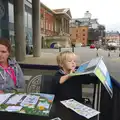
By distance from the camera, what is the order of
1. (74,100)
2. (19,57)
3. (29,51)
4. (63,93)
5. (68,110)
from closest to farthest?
(68,110) → (74,100) → (63,93) → (19,57) → (29,51)

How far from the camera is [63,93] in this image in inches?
99.5

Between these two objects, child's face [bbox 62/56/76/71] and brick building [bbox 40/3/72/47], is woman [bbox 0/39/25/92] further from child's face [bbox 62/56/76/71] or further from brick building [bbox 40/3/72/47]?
brick building [bbox 40/3/72/47]

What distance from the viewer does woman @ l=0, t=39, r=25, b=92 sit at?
2.86 meters

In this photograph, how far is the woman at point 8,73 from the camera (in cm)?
286

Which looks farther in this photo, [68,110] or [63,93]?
[63,93]

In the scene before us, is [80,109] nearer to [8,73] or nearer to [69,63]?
[69,63]

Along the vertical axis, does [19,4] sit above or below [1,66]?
above

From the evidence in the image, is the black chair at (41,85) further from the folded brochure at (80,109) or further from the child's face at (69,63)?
the folded brochure at (80,109)

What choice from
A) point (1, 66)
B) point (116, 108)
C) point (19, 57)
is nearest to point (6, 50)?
point (1, 66)

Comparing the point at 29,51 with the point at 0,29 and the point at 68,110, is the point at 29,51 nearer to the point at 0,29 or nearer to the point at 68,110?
the point at 0,29

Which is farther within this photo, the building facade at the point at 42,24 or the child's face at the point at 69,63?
the building facade at the point at 42,24

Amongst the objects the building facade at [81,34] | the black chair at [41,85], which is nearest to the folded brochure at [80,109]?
the black chair at [41,85]

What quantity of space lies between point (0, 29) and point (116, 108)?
1920 centimetres

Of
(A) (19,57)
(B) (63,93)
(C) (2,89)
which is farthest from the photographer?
(A) (19,57)
